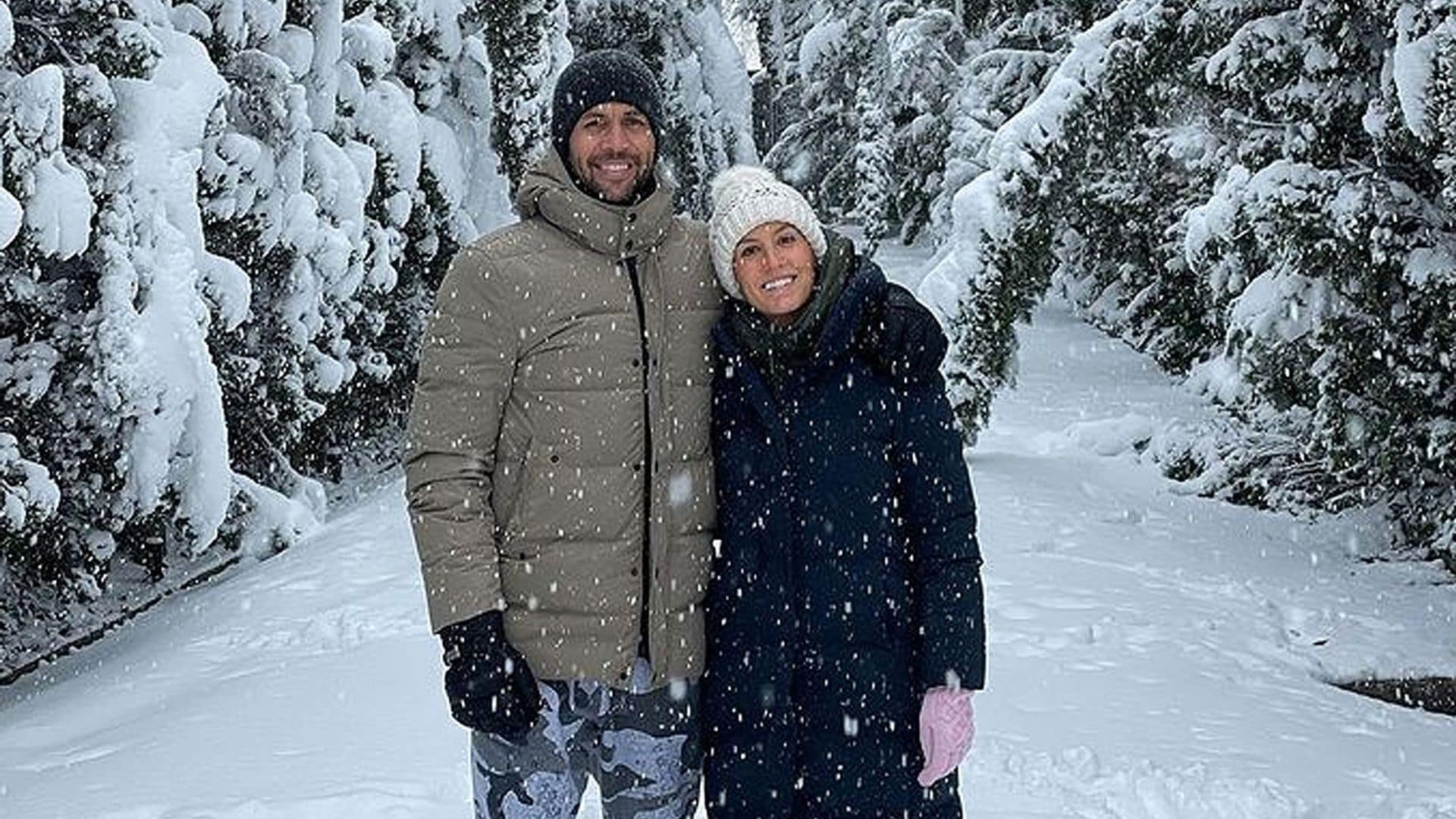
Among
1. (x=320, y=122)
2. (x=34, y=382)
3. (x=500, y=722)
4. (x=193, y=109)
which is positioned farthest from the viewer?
(x=320, y=122)

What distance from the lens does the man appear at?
108 inches

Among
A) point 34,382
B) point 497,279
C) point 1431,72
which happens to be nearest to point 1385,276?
point 1431,72

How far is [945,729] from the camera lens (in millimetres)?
2775

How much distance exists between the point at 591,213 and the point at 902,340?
0.68m

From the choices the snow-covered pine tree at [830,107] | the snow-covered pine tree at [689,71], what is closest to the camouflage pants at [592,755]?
the snow-covered pine tree at [689,71]

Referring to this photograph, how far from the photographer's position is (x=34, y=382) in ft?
24.1

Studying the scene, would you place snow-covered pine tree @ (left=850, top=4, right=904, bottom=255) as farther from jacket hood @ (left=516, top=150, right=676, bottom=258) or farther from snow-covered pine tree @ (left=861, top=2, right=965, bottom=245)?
jacket hood @ (left=516, top=150, right=676, bottom=258)

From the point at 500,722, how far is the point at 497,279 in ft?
2.87

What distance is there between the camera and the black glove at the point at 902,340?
276cm

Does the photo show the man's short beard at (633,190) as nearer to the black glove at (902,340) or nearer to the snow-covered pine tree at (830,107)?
the black glove at (902,340)

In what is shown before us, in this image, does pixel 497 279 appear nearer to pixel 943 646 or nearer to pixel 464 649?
pixel 464 649

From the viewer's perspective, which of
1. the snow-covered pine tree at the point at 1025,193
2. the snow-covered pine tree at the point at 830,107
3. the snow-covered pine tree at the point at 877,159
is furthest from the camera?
the snow-covered pine tree at the point at 830,107

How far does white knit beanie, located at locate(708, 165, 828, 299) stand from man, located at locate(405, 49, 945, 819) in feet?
0.31

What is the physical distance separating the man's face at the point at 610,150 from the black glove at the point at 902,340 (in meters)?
0.57
